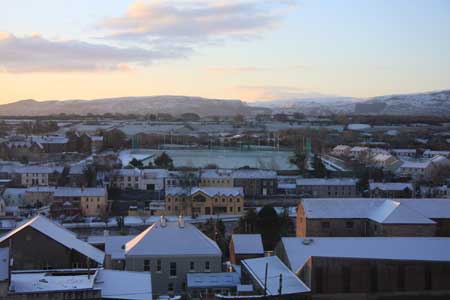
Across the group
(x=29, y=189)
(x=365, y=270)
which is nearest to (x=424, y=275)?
(x=365, y=270)

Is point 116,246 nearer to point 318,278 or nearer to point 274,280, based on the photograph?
point 274,280

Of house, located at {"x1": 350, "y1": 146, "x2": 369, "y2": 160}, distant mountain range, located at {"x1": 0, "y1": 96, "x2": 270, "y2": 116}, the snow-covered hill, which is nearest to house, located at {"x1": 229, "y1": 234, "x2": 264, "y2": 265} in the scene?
house, located at {"x1": 350, "y1": 146, "x2": 369, "y2": 160}

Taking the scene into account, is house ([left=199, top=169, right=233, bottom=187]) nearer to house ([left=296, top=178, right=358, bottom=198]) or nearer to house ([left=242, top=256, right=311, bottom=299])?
house ([left=296, top=178, right=358, bottom=198])

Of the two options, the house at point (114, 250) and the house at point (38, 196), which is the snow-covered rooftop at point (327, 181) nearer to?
the house at point (38, 196)

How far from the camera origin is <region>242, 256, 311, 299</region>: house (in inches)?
384

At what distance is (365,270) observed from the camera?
404 inches

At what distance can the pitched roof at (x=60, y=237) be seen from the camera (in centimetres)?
1230

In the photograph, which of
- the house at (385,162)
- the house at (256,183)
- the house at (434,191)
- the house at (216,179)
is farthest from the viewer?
the house at (385,162)

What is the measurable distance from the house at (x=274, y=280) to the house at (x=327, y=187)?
15.3 metres

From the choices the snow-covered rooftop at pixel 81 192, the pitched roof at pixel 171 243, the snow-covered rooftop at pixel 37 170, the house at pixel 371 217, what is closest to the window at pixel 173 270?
the pitched roof at pixel 171 243

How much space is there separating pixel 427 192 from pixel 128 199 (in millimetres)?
11411

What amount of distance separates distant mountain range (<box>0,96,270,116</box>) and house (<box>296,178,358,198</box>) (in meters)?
116

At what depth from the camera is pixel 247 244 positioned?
13.5m

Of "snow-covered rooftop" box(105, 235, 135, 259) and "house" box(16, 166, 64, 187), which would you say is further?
"house" box(16, 166, 64, 187)
